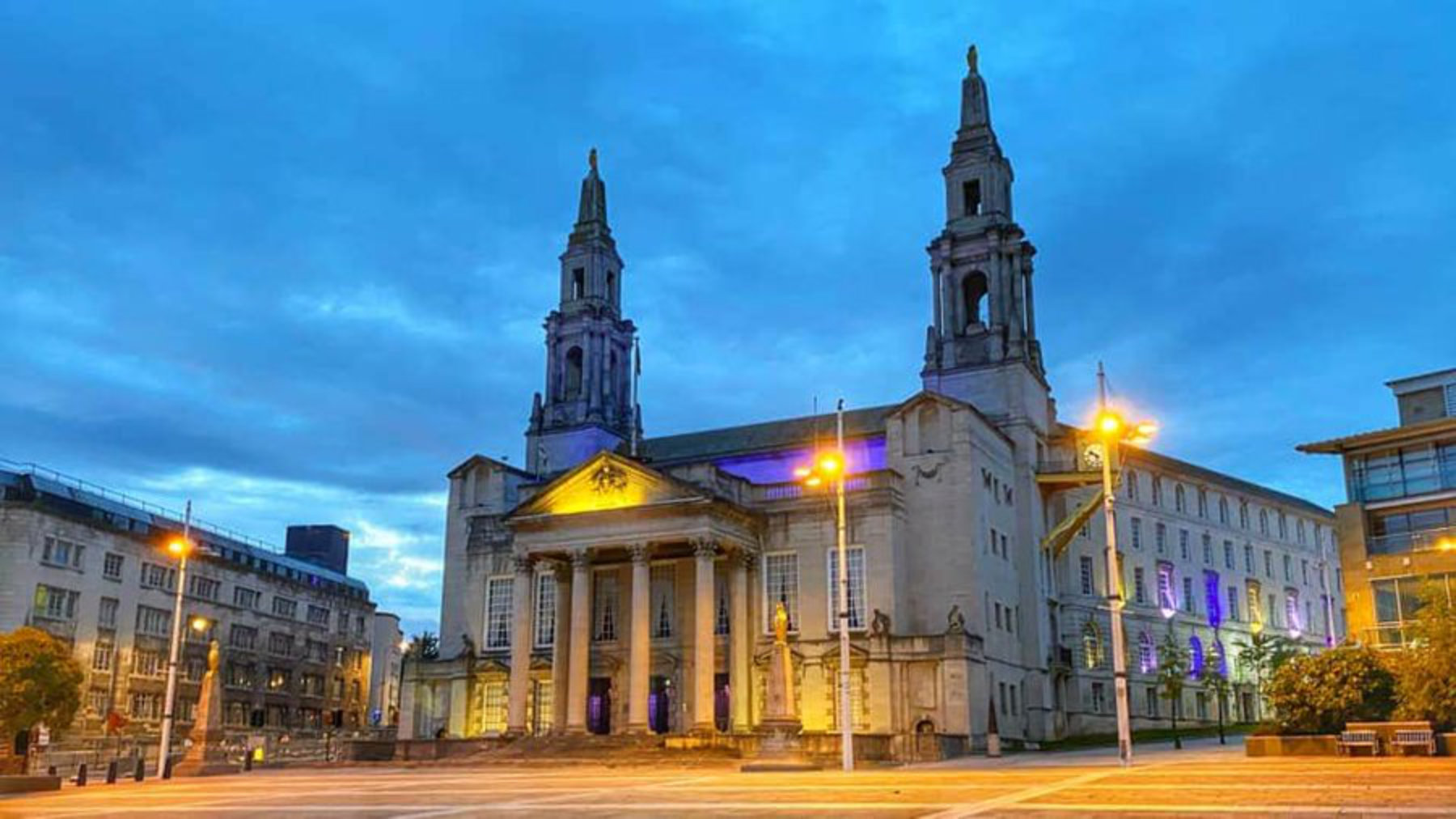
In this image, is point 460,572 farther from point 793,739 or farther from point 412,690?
point 793,739

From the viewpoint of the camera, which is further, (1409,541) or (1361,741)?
(1409,541)

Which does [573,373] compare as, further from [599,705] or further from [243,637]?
[243,637]

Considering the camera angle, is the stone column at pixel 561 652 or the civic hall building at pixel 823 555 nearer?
the civic hall building at pixel 823 555

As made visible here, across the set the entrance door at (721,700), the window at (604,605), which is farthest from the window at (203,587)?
the entrance door at (721,700)

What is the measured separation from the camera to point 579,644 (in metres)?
60.6

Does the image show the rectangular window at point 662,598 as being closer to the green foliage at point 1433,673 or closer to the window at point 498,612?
the window at point 498,612

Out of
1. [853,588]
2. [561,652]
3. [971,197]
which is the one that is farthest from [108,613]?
[971,197]

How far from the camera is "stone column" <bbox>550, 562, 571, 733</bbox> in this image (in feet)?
203

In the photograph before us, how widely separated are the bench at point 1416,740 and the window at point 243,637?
8216cm

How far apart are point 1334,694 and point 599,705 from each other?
37927 millimetres

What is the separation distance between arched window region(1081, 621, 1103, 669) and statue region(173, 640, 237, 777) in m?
47.9

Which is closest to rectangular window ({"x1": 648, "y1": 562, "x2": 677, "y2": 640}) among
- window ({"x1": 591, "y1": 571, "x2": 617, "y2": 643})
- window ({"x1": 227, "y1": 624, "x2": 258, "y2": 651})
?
window ({"x1": 591, "y1": 571, "x2": 617, "y2": 643})

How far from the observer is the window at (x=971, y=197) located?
75.4 meters

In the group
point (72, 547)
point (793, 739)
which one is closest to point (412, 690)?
point (72, 547)
